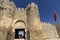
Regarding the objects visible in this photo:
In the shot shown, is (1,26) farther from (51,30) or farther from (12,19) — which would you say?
(51,30)

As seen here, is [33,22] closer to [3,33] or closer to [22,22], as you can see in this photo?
[22,22]

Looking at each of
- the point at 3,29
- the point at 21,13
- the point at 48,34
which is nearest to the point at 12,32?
the point at 3,29

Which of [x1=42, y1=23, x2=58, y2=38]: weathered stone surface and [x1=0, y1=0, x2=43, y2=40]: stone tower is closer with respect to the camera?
[x1=0, y1=0, x2=43, y2=40]: stone tower

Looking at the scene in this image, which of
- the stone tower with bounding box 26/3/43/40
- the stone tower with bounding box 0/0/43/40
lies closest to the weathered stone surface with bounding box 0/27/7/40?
the stone tower with bounding box 0/0/43/40

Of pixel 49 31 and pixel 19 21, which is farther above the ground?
pixel 19 21

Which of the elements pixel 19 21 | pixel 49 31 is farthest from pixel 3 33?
pixel 49 31

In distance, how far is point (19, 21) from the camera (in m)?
20.1

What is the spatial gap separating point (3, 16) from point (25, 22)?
3.08m

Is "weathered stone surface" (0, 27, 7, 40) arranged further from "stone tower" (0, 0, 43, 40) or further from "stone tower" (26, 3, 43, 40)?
"stone tower" (26, 3, 43, 40)

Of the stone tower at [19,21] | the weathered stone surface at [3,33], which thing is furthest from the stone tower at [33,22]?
the weathered stone surface at [3,33]

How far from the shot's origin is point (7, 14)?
19172 mm

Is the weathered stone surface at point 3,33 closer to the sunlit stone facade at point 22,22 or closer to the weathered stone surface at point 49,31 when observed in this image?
the sunlit stone facade at point 22,22

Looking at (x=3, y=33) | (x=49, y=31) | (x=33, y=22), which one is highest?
(x=33, y=22)

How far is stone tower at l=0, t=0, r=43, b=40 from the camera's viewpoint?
17859 millimetres
